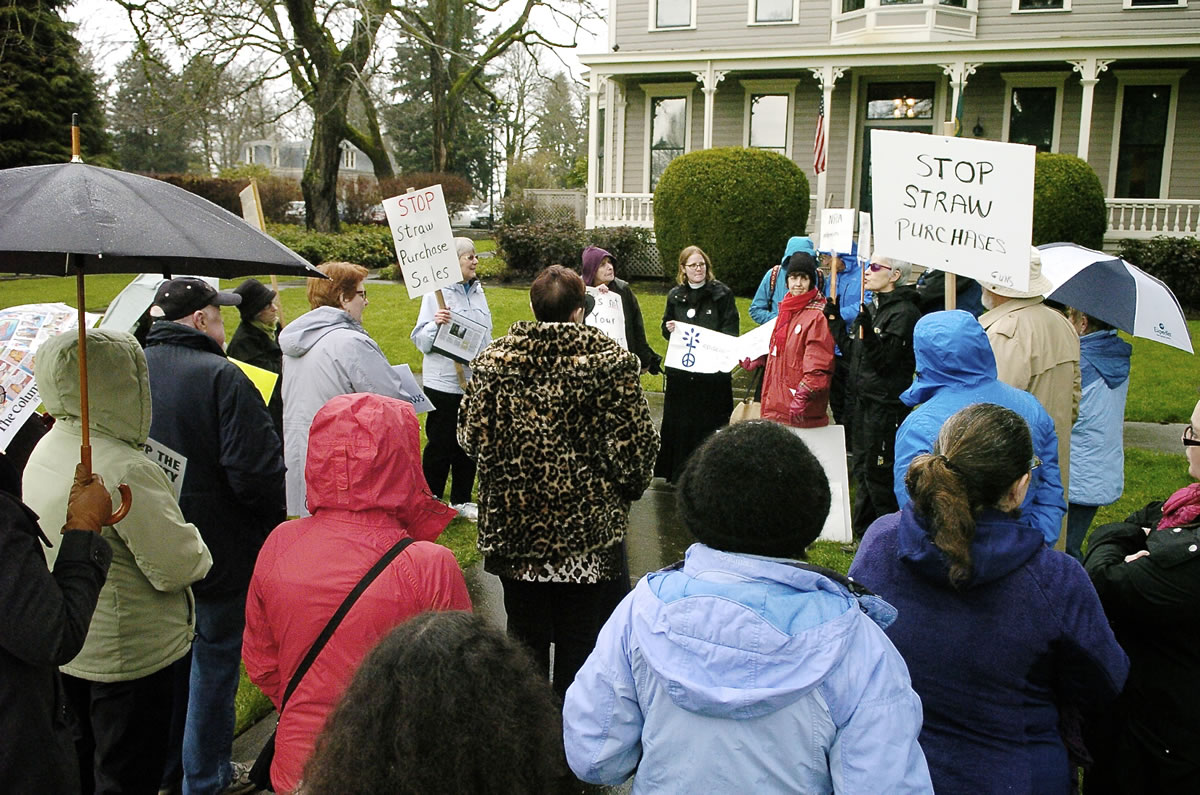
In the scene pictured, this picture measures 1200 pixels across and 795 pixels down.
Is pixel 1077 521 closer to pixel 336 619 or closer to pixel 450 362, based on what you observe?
pixel 450 362

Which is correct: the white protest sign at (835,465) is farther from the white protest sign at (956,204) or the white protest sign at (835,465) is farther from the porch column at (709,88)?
the porch column at (709,88)

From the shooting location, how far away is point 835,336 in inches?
275

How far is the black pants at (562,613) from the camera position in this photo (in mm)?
3490

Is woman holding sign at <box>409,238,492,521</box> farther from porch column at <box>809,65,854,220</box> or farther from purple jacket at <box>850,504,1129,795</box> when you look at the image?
porch column at <box>809,65,854,220</box>

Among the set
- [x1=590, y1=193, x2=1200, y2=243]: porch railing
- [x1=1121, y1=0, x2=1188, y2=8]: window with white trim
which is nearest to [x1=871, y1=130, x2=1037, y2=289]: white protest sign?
[x1=590, y1=193, x2=1200, y2=243]: porch railing

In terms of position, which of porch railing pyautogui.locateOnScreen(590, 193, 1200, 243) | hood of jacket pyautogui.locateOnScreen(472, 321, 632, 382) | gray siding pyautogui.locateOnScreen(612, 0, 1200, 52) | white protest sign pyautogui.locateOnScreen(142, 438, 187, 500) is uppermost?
gray siding pyautogui.locateOnScreen(612, 0, 1200, 52)

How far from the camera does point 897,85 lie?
22.2m

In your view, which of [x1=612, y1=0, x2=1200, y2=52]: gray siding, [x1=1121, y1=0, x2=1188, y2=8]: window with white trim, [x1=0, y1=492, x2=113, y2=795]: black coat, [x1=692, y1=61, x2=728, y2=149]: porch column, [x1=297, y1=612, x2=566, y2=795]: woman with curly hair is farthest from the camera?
[x1=692, y1=61, x2=728, y2=149]: porch column

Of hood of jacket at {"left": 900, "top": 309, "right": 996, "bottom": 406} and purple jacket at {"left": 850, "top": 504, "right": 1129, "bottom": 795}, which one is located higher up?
hood of jacket at {"left": 900, "top": 309, "right": 996, "bottom": 406}

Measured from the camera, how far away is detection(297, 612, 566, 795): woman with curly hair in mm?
1279

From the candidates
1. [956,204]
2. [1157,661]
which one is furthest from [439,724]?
[956,204]

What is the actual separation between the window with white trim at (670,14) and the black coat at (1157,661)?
22530mm

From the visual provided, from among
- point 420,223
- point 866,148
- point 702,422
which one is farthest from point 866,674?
point 866,148

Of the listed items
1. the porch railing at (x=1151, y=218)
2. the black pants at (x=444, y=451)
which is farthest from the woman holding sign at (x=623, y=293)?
the porch railing at (x=1151, y=218)
